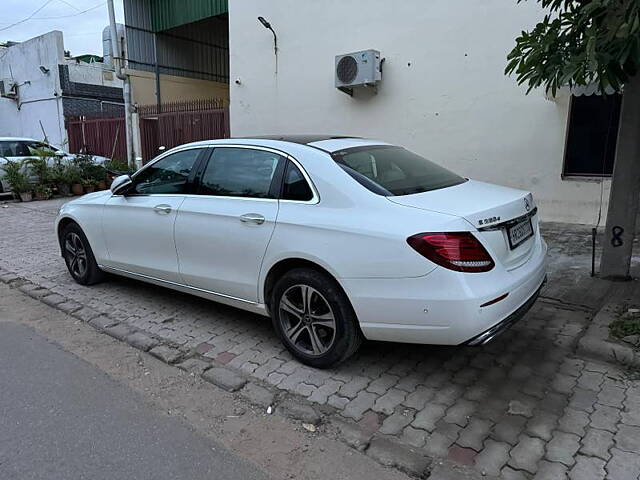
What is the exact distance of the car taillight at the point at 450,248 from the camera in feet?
9.31

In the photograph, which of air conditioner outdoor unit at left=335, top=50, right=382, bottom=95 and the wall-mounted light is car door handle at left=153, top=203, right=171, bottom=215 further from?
the wall-mounted light

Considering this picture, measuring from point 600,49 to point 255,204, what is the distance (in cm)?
266

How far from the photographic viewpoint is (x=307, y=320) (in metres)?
3.46

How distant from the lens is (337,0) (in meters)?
9.44

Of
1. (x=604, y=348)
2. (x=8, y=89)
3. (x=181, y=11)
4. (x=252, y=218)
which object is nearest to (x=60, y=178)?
(x=181, y=11)

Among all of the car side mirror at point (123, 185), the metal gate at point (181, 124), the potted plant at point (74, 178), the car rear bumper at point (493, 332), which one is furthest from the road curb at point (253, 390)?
the potted plant at point (74, 178)

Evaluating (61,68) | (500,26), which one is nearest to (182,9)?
(61,68)

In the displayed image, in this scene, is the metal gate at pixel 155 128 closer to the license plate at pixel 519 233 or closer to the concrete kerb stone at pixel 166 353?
the concrete kerb stone at pixel 166 353

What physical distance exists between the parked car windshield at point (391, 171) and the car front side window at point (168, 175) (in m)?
1.48

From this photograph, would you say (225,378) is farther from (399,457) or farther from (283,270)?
(399,457)

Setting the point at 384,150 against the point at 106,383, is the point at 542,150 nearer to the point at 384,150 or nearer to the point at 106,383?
the point at 384,150

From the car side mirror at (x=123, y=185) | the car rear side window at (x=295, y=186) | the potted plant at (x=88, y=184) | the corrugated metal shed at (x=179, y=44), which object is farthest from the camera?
the corrugated metal shed at (x=179, y=44)

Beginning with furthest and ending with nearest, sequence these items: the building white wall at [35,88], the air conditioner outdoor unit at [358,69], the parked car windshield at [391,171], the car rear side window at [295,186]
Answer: the building white wall at [35,88], the air conditioner outdoor unit at [358,69], the car rear side window at [295,186], the parked car windshield at [391,171]

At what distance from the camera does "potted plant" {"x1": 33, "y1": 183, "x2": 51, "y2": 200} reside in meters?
12.5
